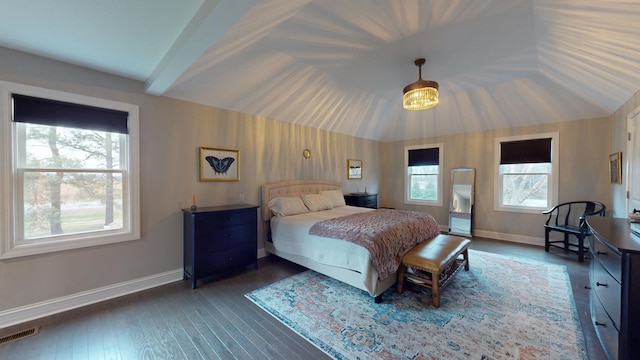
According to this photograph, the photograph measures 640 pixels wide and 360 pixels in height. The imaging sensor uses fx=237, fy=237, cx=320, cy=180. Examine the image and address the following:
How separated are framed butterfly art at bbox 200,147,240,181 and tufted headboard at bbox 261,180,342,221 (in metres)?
0.59

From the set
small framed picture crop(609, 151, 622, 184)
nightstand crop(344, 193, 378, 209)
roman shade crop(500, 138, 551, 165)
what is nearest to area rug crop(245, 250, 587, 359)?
small framed picture crop(609, 151, 622, 184)

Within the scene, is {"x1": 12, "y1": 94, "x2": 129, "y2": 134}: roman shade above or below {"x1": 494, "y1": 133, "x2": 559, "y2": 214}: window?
above

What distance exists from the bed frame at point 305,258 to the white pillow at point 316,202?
0.33 meters

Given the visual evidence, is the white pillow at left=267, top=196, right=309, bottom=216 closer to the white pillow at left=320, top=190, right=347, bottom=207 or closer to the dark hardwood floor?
the white pillow at left=320, top=190, right=347, bottom=207

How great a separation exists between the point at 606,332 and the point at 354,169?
15.4 feet

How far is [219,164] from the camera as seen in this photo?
3.59 m

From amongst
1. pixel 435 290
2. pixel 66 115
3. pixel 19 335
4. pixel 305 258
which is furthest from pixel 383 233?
pixel 66 115

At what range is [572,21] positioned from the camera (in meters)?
2.17

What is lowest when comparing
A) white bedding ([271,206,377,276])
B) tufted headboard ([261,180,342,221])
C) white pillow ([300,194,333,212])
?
white bedding ([271,206,377,276])

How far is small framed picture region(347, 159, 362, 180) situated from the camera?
5.89 m

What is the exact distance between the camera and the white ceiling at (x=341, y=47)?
6.29 feet

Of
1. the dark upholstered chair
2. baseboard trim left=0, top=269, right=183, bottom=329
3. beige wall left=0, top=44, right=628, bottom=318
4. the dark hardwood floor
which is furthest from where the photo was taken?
the dark upholstered chair

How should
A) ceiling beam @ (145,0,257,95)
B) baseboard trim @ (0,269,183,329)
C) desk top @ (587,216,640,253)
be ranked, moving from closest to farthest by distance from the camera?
1. desk top @ (587,216,640,253)
2. ceiling beam @ (145,0,257,95)
3. baseboard trim @ (0,269,183,329)

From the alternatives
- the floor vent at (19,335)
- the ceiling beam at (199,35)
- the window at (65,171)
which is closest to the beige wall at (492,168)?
the ceiling beam at (199,35)
